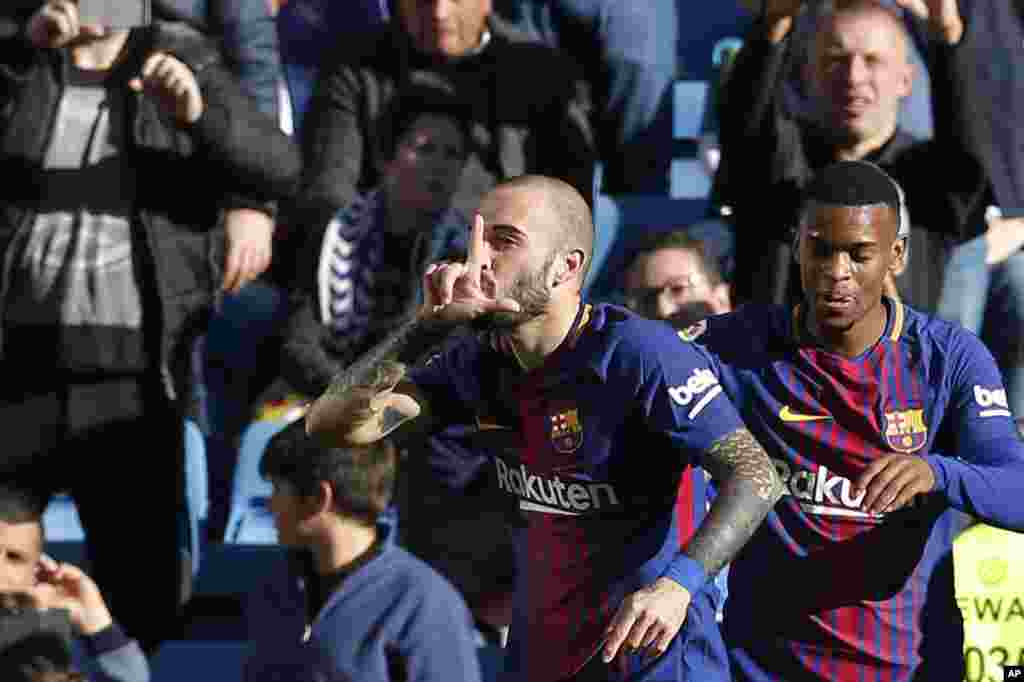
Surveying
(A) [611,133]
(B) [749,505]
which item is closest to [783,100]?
(A) [611,133]

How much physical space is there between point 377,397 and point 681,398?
721mm

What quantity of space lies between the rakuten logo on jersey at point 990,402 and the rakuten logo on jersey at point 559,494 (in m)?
0.89

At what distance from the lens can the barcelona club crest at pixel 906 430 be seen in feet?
15.5

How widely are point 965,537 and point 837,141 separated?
4.61 feet

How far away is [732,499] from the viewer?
409cm

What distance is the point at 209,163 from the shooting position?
6.25 m

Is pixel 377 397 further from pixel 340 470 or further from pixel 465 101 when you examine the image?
pixel 465 101

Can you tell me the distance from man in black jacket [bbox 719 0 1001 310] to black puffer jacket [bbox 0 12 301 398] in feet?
4.71

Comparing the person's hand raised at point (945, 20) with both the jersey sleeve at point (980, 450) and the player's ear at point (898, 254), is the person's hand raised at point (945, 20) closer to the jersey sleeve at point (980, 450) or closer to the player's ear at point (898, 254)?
the player's ear at point (898, 254)

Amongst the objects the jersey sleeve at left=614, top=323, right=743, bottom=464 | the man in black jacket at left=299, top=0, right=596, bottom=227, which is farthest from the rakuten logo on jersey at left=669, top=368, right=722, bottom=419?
the man in black jacket at left=299, top=0, right=596, bottom=227

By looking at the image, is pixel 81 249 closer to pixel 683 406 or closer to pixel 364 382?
pixel 364 382

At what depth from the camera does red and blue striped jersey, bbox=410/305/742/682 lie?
436 cm

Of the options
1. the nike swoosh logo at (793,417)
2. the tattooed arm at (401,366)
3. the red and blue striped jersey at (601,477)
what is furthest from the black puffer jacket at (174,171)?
the nike swoosh logo at (793,417)

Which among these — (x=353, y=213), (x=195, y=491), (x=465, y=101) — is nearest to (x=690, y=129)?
(x=465, y=101)
